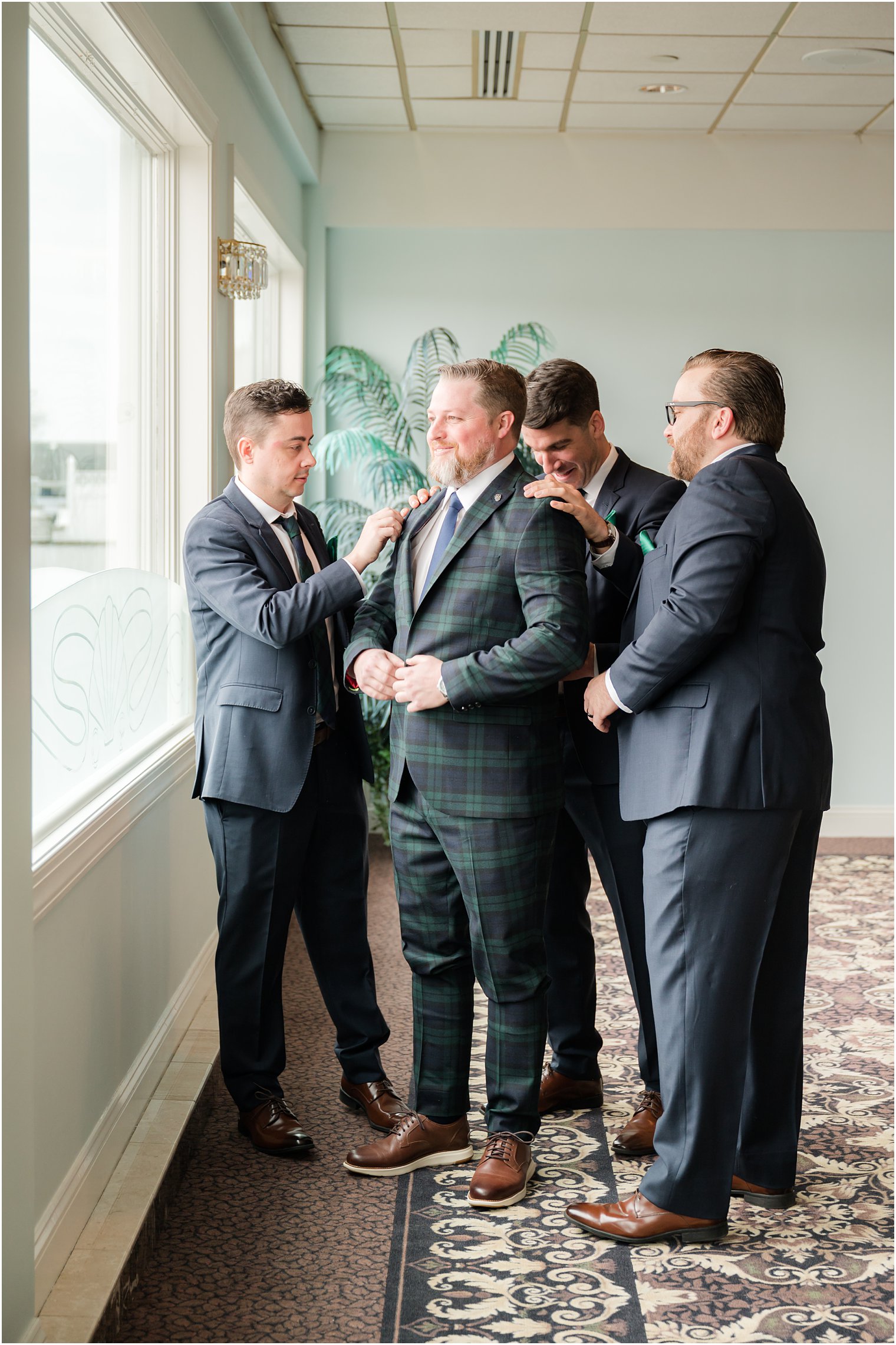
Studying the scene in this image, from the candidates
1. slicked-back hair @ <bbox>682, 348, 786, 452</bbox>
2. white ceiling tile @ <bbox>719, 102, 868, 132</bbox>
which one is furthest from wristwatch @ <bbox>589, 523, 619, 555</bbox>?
white ceiling tile @ <bbox>719, 102, 868, 132</bbox>

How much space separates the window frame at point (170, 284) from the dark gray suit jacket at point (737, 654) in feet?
4.01

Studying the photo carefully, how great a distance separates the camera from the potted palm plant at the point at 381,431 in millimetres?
5262

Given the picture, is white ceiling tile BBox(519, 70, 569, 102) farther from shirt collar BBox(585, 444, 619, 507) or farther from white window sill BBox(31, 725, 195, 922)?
white window sill BBox(31, 725, 195, 922)

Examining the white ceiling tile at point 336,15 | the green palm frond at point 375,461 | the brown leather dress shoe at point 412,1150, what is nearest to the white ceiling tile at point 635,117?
the white ceiling tile at point 336,15

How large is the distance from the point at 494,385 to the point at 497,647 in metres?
0.54

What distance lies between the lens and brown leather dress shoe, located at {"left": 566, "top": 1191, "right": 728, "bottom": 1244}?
222cm

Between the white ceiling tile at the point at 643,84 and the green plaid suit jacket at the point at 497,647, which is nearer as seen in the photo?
the green plaid suit jacket at the point at 497,647

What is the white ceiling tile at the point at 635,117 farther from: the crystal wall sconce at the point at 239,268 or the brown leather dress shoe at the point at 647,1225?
the brown leather dress shoe at the point at 647,1225

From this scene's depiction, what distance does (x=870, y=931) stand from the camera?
4445mm

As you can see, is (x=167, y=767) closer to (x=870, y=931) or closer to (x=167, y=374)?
(x=167, y=374)

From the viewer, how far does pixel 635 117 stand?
18.1ft

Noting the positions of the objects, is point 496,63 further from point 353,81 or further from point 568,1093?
point 568,1093

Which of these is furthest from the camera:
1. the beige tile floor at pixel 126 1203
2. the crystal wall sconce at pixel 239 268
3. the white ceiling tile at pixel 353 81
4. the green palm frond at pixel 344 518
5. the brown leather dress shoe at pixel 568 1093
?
the green palm frond at pixel 344 518

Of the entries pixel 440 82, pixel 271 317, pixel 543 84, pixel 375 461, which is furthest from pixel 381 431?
pixel 543 84
